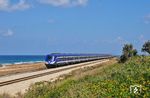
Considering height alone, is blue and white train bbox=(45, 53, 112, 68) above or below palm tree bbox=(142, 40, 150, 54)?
below

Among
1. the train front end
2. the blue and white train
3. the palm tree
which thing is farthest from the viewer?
the blue and white train

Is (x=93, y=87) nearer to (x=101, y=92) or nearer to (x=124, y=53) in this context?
(x=101, y=92)

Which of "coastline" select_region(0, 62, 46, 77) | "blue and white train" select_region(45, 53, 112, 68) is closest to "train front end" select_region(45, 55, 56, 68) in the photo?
"blue and white train" select_region(45, 53, 112, 68)

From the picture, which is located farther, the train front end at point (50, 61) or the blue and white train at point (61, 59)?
the blue and white train at point (61, 59)

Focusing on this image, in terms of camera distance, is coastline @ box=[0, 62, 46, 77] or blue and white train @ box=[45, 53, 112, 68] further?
blue and white train @ box=[45, 53, 112, 68]

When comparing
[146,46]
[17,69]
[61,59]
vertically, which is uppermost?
[146,46]

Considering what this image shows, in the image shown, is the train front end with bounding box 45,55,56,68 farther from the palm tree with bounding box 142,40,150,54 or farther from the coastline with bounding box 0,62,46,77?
the palm tree with bounding box 142,40,150,54

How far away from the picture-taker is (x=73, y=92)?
59.3 ft

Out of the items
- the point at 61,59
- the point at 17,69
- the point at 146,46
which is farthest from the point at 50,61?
the point at 146,46

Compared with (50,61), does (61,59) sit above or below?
above

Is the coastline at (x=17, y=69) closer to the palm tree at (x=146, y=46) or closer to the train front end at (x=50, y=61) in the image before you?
the train front end at (x=50, y=61)

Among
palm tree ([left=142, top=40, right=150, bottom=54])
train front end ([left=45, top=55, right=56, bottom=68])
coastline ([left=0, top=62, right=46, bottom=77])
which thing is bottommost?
coastline ([left=0, top=62, right=46, bottom=77])

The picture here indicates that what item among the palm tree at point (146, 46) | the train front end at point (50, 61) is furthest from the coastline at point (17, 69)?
the palm tree at point (146, 46)

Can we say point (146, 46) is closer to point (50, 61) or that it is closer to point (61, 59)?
point (50, 61)
